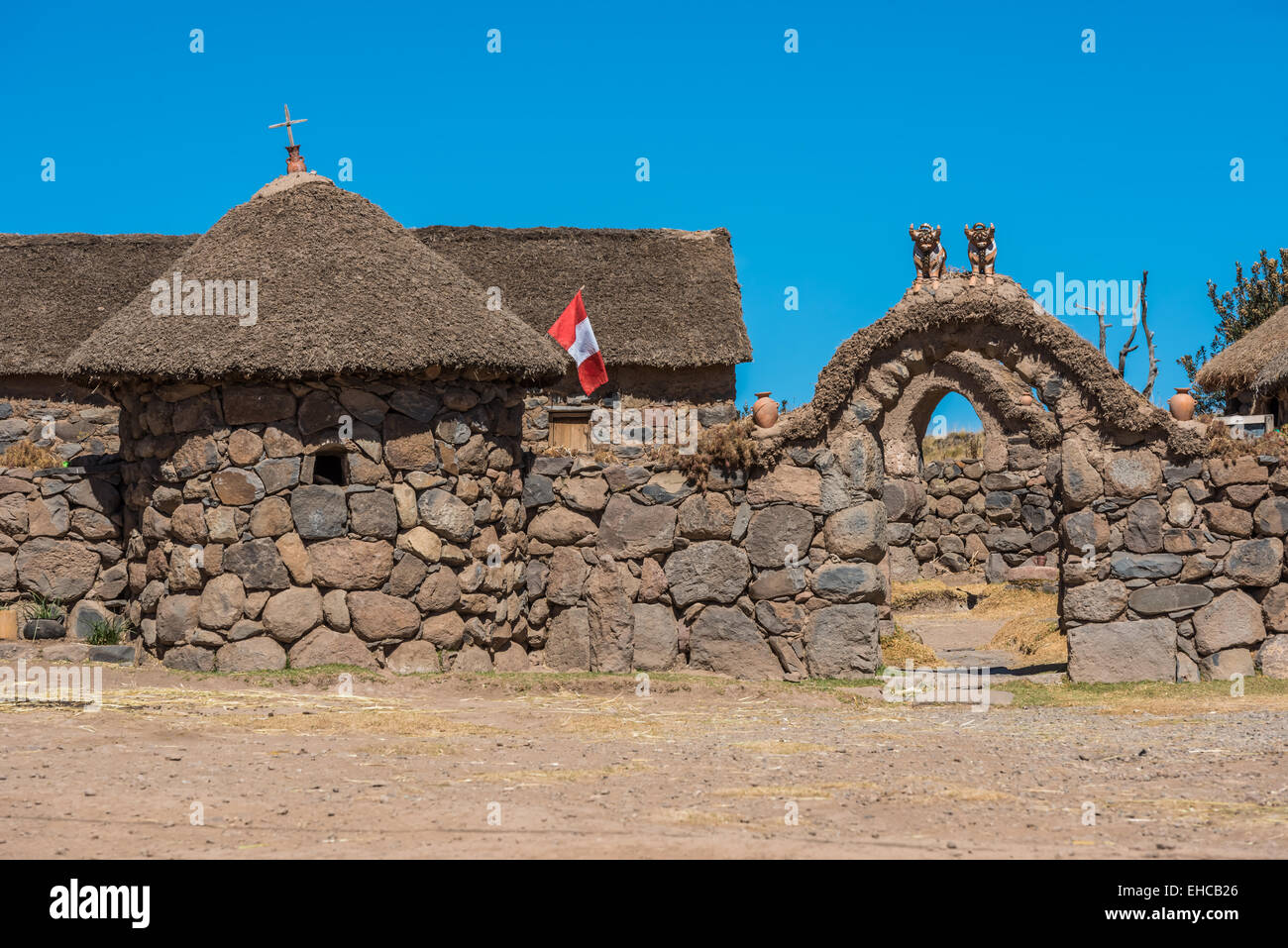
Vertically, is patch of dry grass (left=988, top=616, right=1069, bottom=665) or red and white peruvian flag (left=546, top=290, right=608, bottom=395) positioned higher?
red and white peruvian flag (left=546, top=290, right=608, bottom=395)

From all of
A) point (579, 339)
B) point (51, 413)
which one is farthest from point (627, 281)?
point (51, 413)

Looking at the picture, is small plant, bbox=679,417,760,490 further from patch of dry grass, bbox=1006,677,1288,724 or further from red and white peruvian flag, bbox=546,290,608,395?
red and white peruvian flag, bbox=546,290,608,395

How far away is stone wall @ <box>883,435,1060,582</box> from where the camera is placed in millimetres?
21625

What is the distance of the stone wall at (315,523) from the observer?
449 inches

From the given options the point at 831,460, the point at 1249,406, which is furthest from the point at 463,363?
the point at 1249,406

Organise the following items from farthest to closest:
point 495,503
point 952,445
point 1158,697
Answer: point 952,445 → point 495,503 → point 1158,697

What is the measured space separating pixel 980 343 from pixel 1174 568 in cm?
251

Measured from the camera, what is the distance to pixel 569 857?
18.6 feet

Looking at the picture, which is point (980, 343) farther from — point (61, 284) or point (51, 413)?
point (61, 284)

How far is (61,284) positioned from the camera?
21984 mm

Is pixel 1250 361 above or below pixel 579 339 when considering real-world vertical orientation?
above

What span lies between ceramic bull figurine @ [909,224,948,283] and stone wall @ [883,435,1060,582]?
987 centimetres

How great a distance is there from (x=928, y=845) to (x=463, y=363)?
6829 millimetres

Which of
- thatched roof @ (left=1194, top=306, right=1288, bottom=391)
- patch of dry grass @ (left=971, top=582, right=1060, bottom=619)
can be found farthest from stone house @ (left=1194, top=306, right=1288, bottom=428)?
patch of dry grass @ (left=971, top=582, right=1060, bottom=619)
